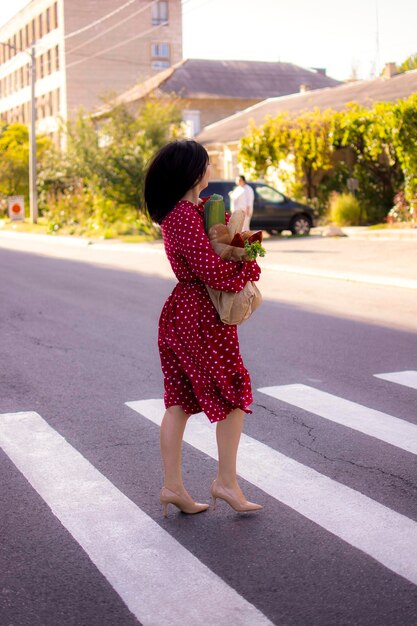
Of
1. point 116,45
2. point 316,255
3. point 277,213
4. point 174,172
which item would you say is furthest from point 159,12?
point 174,172

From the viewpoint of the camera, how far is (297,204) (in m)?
29.2

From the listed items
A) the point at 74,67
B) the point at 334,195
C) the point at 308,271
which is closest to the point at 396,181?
the point at 334,195

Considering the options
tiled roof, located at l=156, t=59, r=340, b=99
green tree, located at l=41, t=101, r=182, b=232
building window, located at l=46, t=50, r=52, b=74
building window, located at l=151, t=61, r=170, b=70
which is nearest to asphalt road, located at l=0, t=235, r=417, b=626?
green tree, located at l=41, t=101, r=182, b=232

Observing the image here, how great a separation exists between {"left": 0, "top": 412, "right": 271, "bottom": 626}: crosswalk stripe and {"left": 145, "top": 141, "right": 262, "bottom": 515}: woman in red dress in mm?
347

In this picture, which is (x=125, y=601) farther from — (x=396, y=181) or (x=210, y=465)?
(x=396, y=181)

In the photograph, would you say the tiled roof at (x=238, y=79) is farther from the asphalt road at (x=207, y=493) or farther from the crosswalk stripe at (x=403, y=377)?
the crosswalk stripe at (x=403, y=377)

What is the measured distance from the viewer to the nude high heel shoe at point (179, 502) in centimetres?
470

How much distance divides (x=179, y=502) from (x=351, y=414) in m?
2.40

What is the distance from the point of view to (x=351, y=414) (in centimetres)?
681

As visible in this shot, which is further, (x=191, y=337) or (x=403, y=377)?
(x=403, y=377)

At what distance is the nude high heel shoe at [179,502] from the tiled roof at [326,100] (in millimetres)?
30307

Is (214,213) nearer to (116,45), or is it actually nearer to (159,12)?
(116,45)

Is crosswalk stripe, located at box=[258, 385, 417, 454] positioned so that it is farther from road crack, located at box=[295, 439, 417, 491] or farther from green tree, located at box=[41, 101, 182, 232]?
green tree, located at box=[41, 101, 182, 232]

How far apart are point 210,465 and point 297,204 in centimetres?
2410
